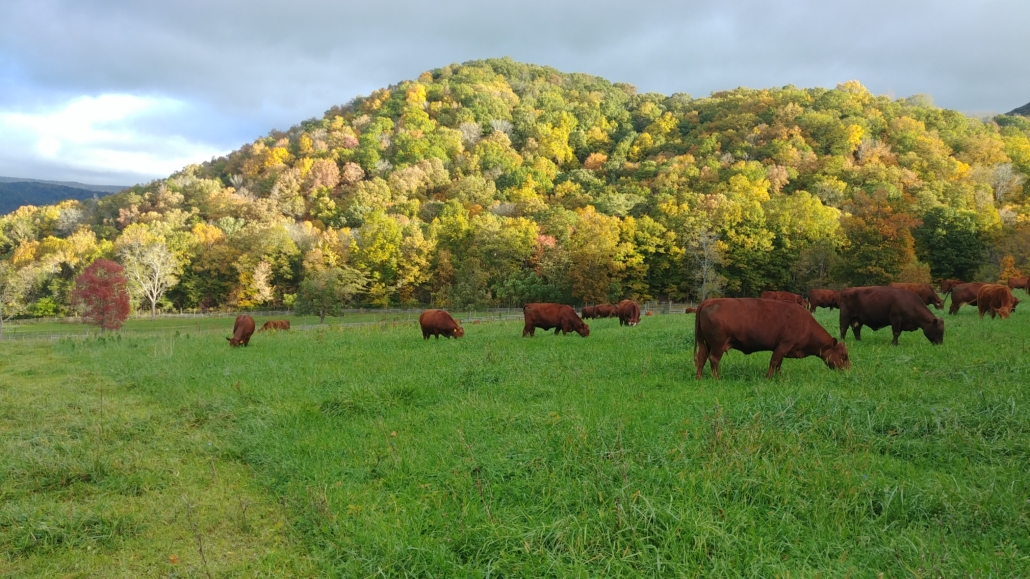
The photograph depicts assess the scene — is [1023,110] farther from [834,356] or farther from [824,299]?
[834,356]

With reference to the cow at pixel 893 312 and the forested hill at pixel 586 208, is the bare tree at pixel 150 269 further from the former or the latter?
the cow at pixel 893 312

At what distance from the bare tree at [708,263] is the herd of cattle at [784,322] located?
109 ft

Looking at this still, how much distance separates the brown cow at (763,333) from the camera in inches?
349

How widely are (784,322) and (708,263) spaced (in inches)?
2021

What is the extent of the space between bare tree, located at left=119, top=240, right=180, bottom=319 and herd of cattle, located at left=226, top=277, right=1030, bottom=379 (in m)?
58.1

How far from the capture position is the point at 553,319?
1873 centimetres

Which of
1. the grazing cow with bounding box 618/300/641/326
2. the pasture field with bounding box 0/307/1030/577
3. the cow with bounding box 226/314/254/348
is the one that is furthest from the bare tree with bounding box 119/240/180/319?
the pasture field with bounding box 0/307/1030/577

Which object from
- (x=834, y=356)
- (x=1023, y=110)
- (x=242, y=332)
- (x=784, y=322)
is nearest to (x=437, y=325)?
(x=242, y=332)

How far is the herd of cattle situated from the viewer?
890 cm

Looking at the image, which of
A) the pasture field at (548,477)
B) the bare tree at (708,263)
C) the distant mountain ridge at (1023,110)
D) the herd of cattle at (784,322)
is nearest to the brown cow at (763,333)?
the herd of cattle at (784,322)

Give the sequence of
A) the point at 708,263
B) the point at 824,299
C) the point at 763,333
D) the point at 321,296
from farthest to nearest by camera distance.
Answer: the point at 708,263 < the point at 321,296 < the point at 824,299 < the point at 763,333

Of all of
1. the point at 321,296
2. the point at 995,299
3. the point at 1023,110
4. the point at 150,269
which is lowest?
the point at 321,296

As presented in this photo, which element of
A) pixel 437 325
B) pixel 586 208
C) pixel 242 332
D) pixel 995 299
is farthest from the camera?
pixel 586 208

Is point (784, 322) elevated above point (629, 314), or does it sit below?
above
